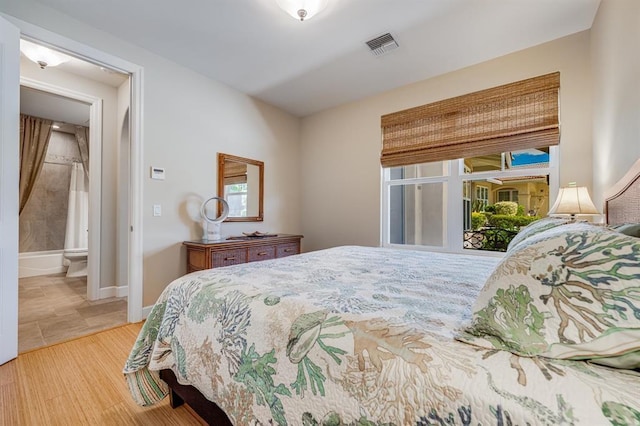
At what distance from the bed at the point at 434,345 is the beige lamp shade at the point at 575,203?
1316 millimetres

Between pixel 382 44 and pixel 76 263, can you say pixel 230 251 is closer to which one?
pixel 382 44

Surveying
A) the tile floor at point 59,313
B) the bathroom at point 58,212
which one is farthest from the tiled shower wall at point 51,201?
the tile floor at point 59,313

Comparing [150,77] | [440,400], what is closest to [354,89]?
[150,77]

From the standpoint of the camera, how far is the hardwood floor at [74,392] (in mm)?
1443

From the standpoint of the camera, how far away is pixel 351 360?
2.49 ft

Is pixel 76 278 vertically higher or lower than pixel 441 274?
lower

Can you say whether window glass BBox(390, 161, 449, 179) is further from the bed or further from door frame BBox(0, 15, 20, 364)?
door frame BBox(0, 15, 20, 364)

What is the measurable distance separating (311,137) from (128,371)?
12.4 feet

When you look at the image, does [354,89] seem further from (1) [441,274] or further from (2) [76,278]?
(2) [76,278]

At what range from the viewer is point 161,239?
114 inches

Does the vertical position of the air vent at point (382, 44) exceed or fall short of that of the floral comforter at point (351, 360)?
it exceeds it

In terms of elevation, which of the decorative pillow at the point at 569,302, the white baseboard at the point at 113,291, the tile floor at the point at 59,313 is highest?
the decorative pillow at the point at 569,302

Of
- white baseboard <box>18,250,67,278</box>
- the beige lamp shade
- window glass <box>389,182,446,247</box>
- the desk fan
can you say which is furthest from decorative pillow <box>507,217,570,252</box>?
white baseboard <box>18,250,67,278</box>

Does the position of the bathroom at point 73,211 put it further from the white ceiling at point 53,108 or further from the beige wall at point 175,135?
the beige wall at point 175,135
